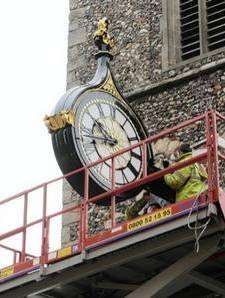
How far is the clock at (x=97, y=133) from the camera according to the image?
13.7 m

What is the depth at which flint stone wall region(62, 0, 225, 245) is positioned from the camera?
16.6 meters

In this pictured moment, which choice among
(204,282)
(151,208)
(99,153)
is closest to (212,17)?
(99,153)

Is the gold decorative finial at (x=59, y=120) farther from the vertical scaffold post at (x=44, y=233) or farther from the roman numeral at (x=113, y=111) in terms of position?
the vertical scaffold post at (x=44, y=233)

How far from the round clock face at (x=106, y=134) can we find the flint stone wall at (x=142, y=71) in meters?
1.51

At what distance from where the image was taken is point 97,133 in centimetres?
1448

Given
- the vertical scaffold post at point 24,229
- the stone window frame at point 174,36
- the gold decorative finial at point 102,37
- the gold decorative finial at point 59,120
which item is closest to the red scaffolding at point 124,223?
the vertical scaffold post at point 24,229

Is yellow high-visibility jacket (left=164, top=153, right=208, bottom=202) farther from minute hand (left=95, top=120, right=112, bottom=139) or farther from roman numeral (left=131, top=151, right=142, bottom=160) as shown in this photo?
minute hand (left=95, top=120, right=112, bottom=139)

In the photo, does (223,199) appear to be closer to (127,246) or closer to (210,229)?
(210,229)

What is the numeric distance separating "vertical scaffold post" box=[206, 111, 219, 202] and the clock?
86.3 inches

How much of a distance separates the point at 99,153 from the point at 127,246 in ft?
10.0

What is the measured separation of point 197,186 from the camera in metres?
12.0

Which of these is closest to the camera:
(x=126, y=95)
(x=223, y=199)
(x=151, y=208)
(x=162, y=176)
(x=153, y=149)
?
(x=223, y=199)

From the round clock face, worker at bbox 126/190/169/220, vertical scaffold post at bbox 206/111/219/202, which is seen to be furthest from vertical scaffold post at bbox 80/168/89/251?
vertical scaffold post at bbox 206/111/219/202

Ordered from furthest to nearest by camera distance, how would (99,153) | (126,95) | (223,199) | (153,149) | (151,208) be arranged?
1. (126,95)
2. (153,149)
3. (99,153)
4. (151,208)
5. (223,199)
